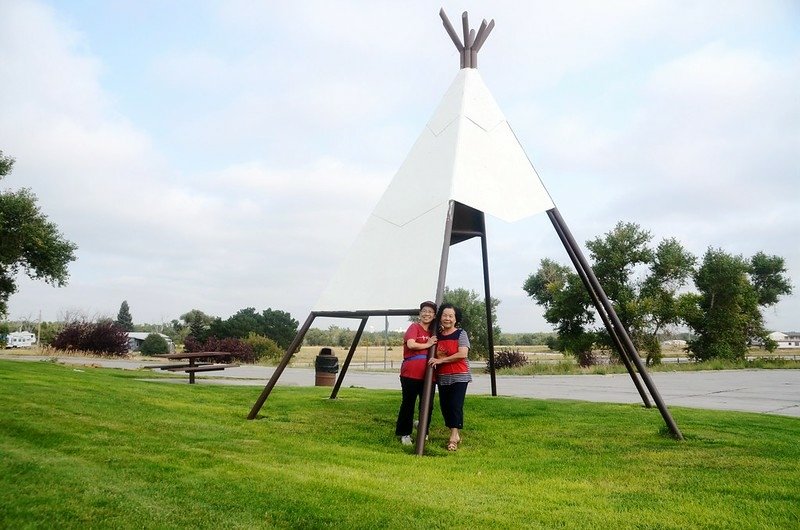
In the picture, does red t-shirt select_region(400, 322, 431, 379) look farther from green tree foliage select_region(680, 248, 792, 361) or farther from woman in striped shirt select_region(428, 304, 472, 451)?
green tree foliage select_region(680, 248, 792, 361)

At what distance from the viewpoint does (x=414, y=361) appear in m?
6.34

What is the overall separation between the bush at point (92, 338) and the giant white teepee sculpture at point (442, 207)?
99.2 feet

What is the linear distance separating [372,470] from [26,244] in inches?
919

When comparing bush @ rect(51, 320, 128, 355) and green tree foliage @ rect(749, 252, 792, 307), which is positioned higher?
green tree foliage @ rect(749, 252, 792, 307)

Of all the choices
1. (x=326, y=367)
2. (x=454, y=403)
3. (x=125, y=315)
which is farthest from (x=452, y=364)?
(x=125, y=315)

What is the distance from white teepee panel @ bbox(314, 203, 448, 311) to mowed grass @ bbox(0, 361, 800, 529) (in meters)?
1.64

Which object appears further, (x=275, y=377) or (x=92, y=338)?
(x=92, y=338)

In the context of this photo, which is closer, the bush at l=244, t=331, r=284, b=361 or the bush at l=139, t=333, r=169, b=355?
the bush at l=139, t=333, r=169, b=355

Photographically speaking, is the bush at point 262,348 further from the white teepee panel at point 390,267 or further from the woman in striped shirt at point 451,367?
the woman in striped shirt at point 451,367

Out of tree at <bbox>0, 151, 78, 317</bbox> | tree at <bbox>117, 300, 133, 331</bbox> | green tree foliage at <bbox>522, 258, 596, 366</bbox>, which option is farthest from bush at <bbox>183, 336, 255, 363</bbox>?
tree at <bbox>117, 300, 133, 331</bbox>

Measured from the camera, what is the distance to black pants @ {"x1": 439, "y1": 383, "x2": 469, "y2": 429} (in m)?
6.12

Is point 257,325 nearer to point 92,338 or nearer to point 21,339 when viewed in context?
point 92,338

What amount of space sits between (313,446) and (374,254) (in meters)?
2.98

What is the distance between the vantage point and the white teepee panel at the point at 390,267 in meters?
6.80
